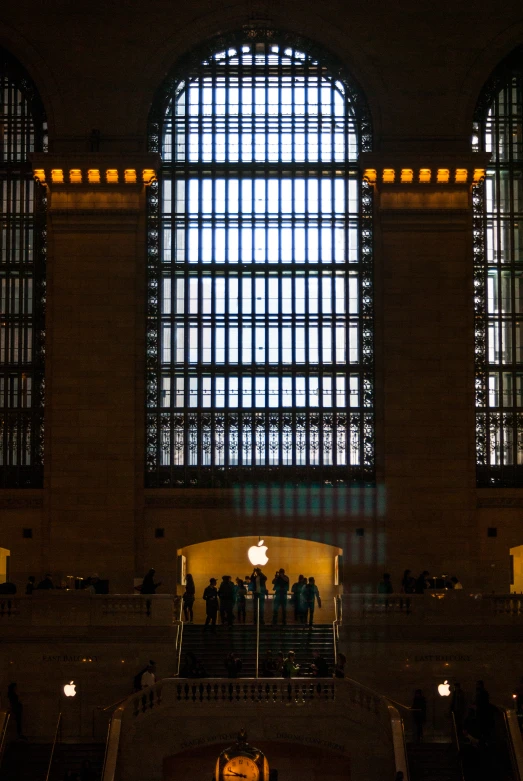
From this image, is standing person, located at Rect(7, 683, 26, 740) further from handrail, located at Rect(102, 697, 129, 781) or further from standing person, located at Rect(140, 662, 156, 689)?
standing person, located at Rect(140, 662, 156, 689)

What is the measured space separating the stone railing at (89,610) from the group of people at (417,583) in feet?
Result: 21.1

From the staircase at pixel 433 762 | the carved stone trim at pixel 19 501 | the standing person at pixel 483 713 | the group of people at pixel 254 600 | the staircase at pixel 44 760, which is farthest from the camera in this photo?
the carved stone trim at pixel 19 501

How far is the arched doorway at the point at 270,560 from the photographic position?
44.5 metres

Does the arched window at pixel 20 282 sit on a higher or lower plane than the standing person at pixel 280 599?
higher

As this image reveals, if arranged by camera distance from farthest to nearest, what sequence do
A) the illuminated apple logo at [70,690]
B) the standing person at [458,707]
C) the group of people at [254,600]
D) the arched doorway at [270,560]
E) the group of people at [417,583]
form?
the arched doorway at [270,560] < the group of people at [417,583] < the group of people at [254,600] < the illuminated apple logo at [70,690] < the standing person at [458,707]

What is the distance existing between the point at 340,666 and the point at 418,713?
216cm

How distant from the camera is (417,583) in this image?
1521 inches

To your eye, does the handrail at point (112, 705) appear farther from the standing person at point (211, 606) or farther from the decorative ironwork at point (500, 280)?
the decorative ironwork at point (500, 280)

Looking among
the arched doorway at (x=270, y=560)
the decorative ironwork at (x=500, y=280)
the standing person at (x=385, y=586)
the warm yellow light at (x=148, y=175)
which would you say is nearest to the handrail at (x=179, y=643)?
the standing person at (x=385, y=586)

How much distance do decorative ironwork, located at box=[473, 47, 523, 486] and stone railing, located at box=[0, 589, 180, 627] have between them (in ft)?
42.1

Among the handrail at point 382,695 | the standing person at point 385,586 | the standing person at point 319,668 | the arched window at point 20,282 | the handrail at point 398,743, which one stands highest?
the arched window at point 20,282

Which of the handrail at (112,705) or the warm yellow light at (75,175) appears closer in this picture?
the handrail at (112,705)

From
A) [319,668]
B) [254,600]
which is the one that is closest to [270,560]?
[254,600]

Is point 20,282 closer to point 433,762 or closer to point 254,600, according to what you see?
point 254,600
